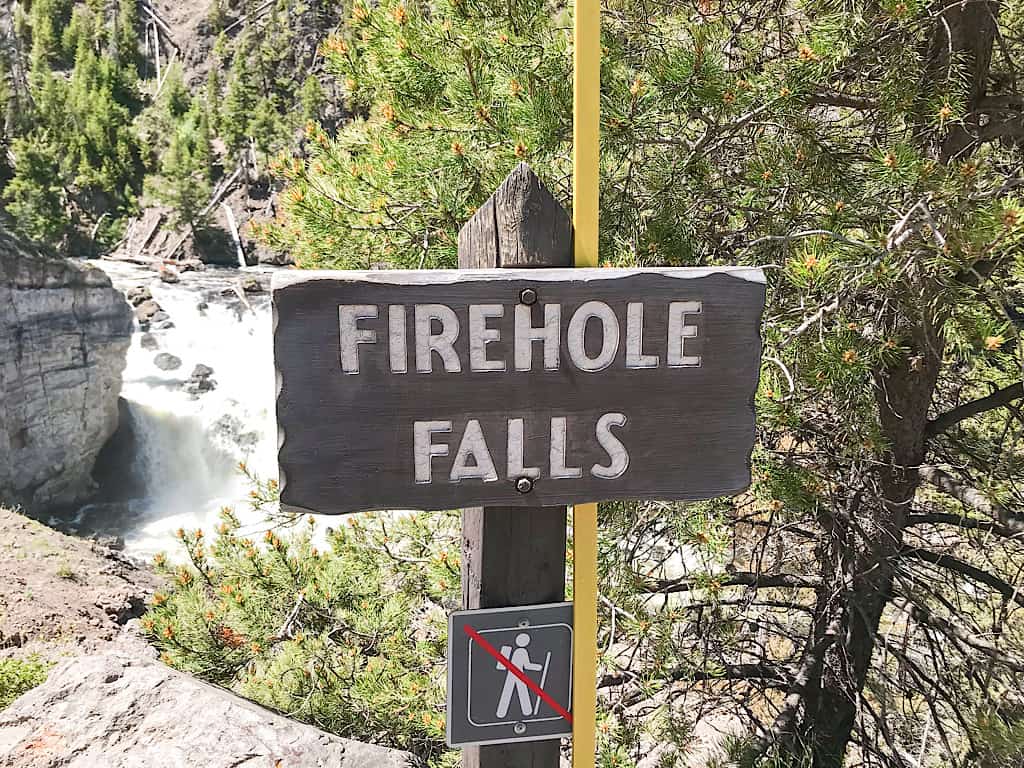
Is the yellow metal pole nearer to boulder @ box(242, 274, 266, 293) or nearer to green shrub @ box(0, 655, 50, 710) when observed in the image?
green shrub @ box(0, 655, 50, 710)

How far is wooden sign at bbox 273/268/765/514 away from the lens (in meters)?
0.99

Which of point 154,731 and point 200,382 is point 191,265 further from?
point 154,731

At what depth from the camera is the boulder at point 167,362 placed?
12992mm

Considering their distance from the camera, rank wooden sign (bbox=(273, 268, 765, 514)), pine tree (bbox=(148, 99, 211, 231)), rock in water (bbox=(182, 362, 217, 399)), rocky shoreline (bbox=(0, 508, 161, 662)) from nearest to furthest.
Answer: wooden sign (bbox=(273, 268, 765, 514))
rocky shoreline (bbox=(0, 508, 161, 662))
rock in water (bbox=(182, 362, 217, 399))
pine tree (bbox=(148, 99, 211, 231))

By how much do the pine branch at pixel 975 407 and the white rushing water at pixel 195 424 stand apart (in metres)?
9.48

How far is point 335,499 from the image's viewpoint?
40.1 inches

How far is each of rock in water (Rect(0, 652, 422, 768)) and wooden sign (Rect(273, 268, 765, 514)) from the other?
111cm

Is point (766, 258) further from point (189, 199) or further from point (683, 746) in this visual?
point (189, 199)

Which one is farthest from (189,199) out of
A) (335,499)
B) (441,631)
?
(335,499)

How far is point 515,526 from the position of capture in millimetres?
1171

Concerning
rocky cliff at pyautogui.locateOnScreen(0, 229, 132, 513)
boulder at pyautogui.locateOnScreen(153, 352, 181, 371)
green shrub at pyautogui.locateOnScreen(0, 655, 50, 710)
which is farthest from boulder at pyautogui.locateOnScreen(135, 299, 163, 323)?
green shrub at pyautogui.locateOnScreen(0, 655, 50, 710)

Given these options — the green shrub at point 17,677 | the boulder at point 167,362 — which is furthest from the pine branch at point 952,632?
the boulder at point 167,362

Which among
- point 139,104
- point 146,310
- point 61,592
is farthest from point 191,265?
point 61,592

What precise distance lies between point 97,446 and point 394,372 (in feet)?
41.4
